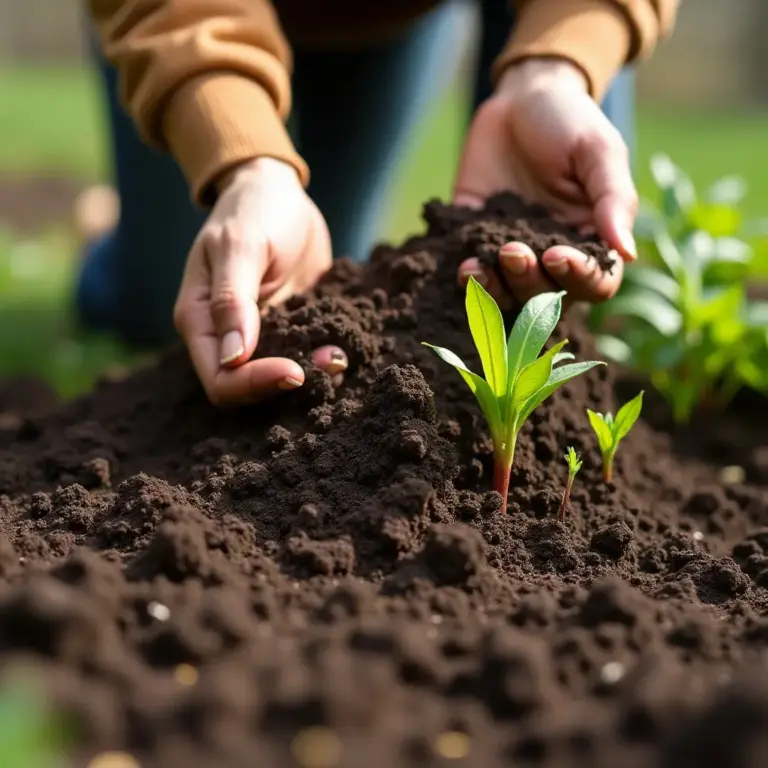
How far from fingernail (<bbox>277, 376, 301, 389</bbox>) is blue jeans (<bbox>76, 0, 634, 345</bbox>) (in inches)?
73.0

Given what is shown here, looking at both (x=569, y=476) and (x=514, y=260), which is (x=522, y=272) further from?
(x=569, y=476)

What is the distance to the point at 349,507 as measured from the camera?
1598 mm

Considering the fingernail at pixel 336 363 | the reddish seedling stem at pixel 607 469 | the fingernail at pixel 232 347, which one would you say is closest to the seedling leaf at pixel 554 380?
the reddish seedling stem at pixel 607 469

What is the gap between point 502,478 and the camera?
1712mm

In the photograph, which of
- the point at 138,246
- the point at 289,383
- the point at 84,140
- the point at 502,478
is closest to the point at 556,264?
the point at 502,478

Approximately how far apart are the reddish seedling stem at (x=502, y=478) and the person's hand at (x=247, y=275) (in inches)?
15.4

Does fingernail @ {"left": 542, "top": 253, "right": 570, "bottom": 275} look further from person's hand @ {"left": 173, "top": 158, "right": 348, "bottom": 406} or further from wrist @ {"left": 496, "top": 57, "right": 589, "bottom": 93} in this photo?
wrist @ {"left": 496, "top": 57, "right": 589, "bottom": 93}

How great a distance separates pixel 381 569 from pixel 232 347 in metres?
0.64

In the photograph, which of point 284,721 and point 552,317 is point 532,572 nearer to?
point 552,317

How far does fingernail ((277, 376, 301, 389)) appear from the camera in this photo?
1.85 m

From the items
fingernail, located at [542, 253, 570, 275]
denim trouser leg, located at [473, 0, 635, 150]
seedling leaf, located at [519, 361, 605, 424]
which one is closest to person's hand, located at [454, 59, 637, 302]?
fingernail, located at [542, 253, 570, 275]

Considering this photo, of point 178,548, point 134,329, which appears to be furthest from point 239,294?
point 134,329

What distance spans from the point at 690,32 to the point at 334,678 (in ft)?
43.1

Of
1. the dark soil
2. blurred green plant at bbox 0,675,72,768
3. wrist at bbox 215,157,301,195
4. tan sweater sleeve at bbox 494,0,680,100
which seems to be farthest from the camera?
tan sweater sleeve at bbox 494,0,680,100
